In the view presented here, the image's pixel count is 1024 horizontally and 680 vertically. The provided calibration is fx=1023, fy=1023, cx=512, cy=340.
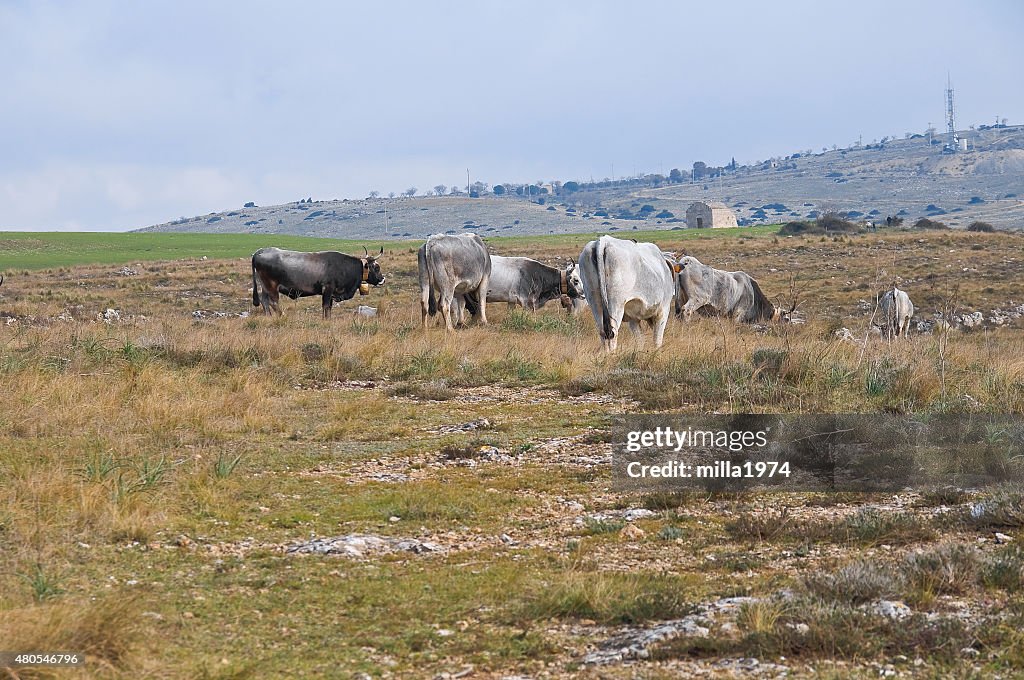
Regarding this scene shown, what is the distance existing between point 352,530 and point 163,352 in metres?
7.08

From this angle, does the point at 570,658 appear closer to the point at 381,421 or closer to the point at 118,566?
the point at 118,566

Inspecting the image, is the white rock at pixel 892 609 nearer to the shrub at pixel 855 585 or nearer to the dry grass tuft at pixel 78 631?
the shrub at pixel 855 585

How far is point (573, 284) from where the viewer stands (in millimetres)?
23328

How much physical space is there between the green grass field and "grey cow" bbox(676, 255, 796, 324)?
150ft

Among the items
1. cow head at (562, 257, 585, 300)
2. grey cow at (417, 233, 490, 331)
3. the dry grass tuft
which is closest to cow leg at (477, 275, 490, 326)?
grey cow at (417, 233, 490, 331)

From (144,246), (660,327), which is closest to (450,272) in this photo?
(660,327)

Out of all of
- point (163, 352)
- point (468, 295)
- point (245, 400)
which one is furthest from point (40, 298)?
point (245, 400)

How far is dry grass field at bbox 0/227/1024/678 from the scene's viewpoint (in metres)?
4.32

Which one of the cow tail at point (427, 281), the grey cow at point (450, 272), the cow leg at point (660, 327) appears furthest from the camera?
the cow tail at point (427, 281)

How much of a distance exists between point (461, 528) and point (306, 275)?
1799 centimetres

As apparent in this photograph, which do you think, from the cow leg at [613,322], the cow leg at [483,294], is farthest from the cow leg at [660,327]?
the cow leg at [483,294]

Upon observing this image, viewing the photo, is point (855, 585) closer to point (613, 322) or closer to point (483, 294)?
point (613, 322)

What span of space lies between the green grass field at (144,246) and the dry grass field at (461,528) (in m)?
55.9

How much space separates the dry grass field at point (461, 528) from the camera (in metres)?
4.32
